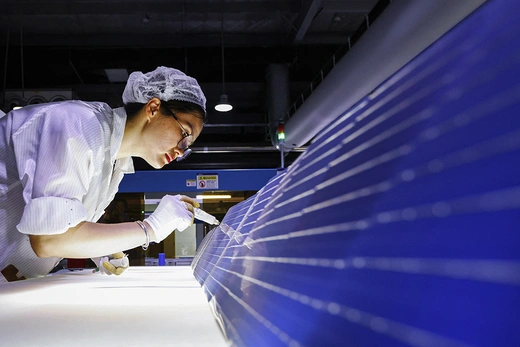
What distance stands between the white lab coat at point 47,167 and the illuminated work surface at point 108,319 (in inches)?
11.0

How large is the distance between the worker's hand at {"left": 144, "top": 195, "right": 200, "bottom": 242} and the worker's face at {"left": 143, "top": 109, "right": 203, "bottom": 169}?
220mm

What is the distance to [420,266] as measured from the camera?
23 cm

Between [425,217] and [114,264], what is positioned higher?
[425,217]

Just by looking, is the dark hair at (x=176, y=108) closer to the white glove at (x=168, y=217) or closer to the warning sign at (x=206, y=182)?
the white glove at (x=168, y=217)

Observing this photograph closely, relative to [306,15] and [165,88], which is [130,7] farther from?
[165,88]

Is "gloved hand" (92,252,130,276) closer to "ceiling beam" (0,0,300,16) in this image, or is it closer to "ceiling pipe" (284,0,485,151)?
"ceiling pipe" (284,0,485,151)

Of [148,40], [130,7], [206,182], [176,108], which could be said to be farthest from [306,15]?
[176,108]

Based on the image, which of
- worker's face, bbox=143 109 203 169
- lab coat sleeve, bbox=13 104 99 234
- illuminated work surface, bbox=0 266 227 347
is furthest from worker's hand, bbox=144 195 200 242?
illuminated work surface, bbox=0 266 227 347

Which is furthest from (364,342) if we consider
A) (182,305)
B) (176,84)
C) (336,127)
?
(176,84)

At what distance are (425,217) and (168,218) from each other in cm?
159

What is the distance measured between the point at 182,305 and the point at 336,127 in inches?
19.7

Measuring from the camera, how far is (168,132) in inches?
68.1

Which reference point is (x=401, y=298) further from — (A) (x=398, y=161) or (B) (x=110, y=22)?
(B) (x=110, y=22)

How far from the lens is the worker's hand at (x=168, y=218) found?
1680 mm
